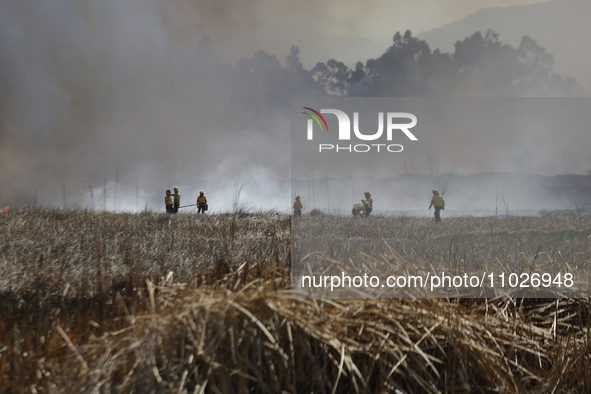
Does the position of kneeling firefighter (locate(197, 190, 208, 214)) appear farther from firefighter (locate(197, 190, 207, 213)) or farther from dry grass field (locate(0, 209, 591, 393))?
dry grass field (locate(0, 209, 591, 393))

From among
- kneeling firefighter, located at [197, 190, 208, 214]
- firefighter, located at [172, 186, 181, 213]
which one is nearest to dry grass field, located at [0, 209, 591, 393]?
kneeling firefighter, located at [197, 190, 208, 214]

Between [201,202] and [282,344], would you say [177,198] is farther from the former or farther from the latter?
[282,344]

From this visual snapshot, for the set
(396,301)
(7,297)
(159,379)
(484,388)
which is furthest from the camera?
(7,297)

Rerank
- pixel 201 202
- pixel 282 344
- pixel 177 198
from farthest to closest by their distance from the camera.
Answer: pixel 177 198 → pixel 201 202 → pixel 282 344

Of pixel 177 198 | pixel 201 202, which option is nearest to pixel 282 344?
pixel 201 202

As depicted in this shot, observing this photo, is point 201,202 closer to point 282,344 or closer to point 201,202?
point 201,202

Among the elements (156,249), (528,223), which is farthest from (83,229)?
(528,223)

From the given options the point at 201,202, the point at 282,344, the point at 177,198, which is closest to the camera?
the point at 282,344

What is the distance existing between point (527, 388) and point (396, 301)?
0.71 metres

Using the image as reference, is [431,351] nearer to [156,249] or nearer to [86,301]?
[86,301]

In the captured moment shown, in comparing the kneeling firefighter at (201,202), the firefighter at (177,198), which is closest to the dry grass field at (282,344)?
the kneeling firefighter at (201,202)

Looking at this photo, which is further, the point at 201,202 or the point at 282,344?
the point at 201,202

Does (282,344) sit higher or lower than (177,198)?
lower

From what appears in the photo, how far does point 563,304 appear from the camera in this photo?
6.97 feet
